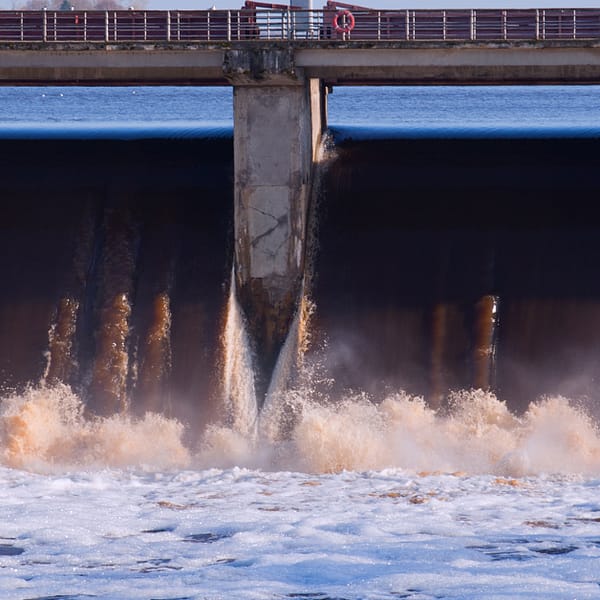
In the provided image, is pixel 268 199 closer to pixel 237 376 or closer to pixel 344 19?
pixel 237 376

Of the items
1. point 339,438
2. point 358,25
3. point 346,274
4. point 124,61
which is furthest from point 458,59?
point 339,438

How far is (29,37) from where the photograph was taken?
26.0 metres

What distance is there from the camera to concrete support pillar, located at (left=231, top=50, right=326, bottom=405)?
23.5 metres

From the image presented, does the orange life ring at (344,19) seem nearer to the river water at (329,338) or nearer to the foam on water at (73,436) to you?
the river water at (329,338)

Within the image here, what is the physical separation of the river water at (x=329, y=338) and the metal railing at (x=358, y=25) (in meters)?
3.12

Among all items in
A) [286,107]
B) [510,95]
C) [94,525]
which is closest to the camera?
[94,525]

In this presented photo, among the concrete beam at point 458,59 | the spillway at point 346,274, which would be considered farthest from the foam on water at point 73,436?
the concrete beam at point 458,59

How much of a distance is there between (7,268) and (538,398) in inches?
455

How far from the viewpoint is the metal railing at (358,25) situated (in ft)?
77.9

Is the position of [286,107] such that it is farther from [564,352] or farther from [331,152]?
[564,352]

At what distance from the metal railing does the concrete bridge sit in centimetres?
3

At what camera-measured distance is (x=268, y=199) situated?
23.5 metres

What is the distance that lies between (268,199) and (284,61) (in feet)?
9.59

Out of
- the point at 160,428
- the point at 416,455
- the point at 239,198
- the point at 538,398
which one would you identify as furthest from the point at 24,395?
the point at 538,398
